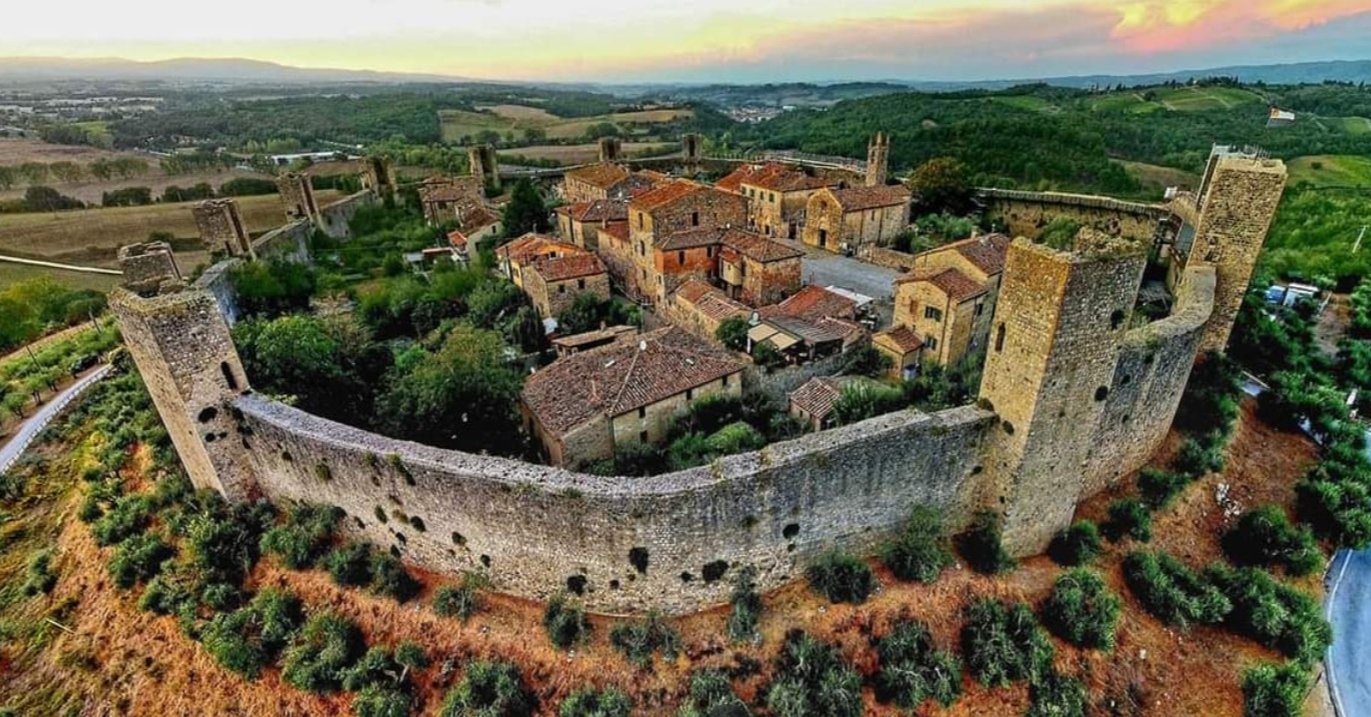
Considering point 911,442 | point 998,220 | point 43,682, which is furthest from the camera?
point 998,220

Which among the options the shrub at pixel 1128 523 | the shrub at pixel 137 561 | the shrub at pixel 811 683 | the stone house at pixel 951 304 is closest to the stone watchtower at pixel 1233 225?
the stone house at pixel 951 304

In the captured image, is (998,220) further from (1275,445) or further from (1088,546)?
(1088,546)

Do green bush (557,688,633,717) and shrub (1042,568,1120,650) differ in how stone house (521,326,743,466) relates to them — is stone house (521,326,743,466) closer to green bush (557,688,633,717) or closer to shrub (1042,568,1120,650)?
green bush (557,688,633,717)

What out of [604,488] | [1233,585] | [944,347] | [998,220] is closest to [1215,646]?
[1233,585]

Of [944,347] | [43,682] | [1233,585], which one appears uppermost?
[944,347]

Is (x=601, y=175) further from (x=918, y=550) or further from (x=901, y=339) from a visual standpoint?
(x=918, y=550)

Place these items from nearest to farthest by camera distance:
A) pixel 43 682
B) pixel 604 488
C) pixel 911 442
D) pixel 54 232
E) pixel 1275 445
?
pixel 604 488, pixel 911 442, pixel 43 682, pixel 1275 445, pixel 54 232
